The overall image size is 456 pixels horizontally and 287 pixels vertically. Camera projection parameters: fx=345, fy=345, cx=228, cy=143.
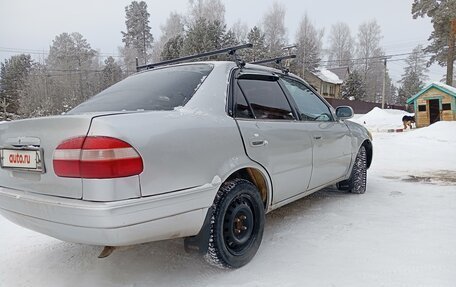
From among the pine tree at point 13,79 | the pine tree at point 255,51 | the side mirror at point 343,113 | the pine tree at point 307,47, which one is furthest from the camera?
the pine tree at point 307,47

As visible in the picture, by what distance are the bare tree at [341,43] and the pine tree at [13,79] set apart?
144 ft

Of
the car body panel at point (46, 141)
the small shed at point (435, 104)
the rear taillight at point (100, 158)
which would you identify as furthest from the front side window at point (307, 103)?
the small shed at point (435, 104)

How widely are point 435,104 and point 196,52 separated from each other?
20.9 metres

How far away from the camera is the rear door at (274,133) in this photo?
2633 mm

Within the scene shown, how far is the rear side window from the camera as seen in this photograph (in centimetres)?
281

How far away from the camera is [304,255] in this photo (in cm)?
269

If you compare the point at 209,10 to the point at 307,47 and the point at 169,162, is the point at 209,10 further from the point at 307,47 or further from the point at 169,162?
the point at 169,162

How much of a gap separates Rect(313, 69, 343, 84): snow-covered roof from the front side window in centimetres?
4355

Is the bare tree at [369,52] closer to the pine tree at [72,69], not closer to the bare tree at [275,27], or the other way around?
the bare tree at [275,27]

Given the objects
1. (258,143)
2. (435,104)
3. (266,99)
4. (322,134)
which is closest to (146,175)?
(258,143)

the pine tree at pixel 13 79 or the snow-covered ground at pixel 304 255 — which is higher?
the pine tree at pixel 13 79

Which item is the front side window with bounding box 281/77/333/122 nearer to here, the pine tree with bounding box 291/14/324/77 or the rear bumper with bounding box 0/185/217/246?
the rear bumper with bounding box 0/185/217/246

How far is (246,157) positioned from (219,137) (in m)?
0.32

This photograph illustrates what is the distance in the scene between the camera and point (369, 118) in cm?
2472
